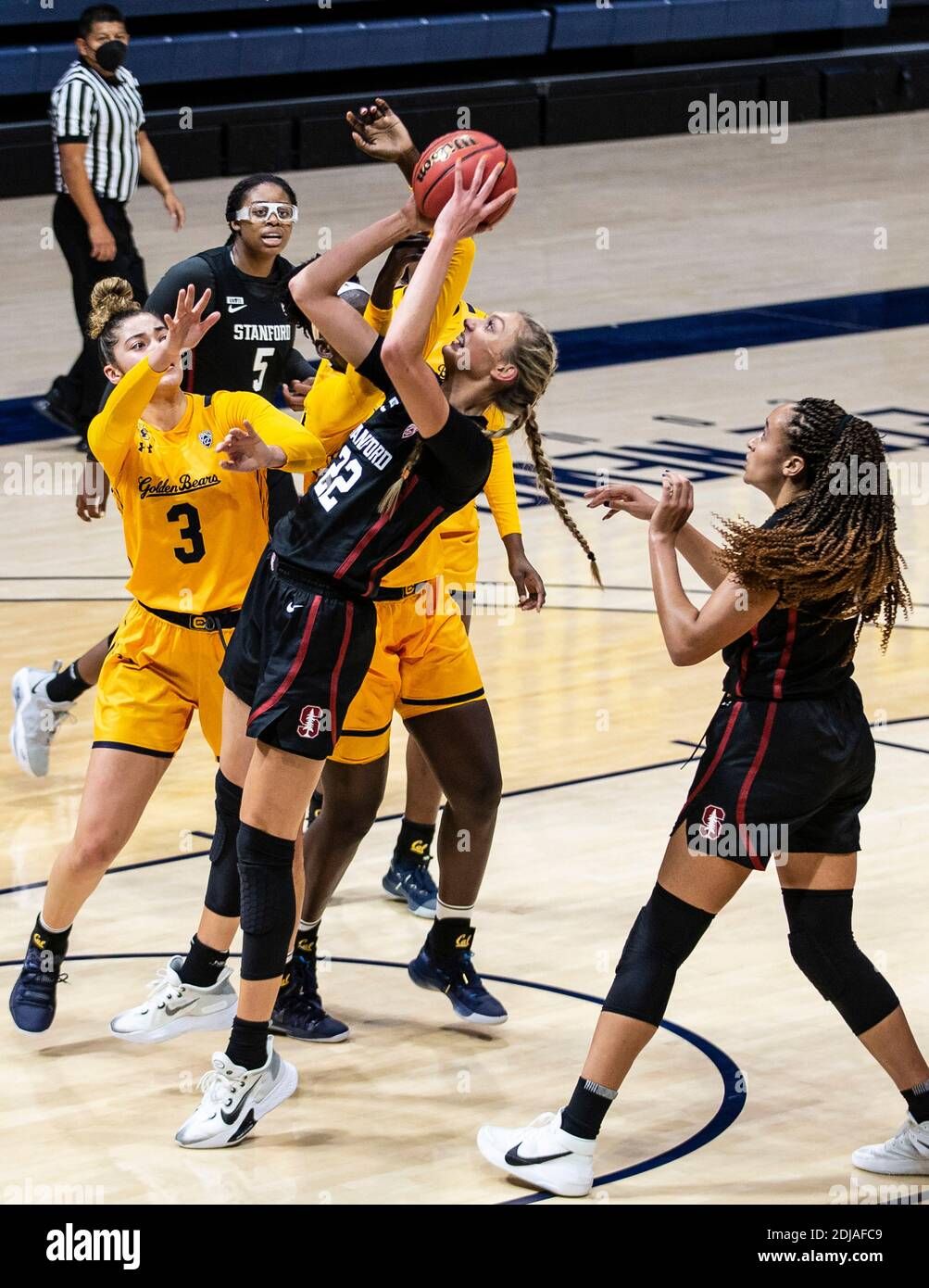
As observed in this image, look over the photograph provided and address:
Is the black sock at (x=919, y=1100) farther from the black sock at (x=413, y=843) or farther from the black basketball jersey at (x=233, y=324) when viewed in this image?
the black basketball jersey at (x=233, y=324)

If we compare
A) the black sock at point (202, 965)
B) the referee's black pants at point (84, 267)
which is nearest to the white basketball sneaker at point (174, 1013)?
the black sock at point (202, 965)

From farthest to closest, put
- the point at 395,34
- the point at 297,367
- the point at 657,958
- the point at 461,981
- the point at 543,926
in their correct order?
the point at 395,34 < the point at 297,367 < the point at 543,926 < the point at 461,981 < the point at 657,958

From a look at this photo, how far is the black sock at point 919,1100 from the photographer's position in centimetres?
404

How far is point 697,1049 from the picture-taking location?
467 centimetres

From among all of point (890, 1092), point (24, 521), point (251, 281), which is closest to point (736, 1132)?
point (890, 1092)

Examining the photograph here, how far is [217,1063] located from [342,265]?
1480 millimetres

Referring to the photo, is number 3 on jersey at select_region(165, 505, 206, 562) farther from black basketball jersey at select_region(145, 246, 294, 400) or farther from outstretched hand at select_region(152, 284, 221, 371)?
black basketball jersey at select_region(145, 246, 294, 400)

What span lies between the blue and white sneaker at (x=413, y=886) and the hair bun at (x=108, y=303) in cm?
148

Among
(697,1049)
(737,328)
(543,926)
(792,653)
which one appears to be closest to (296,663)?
(792,653)

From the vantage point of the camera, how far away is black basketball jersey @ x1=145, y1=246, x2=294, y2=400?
609cm

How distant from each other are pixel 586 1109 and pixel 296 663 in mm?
951

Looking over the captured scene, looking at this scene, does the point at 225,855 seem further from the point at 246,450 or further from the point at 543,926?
the point at 543,926
